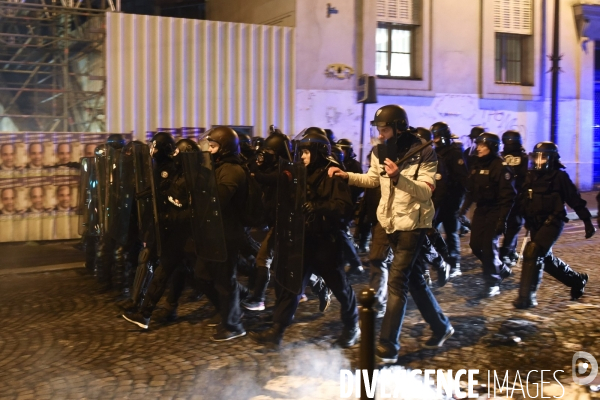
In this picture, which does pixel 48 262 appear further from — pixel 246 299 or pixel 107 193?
pixel 246 299

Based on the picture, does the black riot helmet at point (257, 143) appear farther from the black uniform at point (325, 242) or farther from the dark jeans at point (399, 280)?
the dark jeans at point (399, 280)

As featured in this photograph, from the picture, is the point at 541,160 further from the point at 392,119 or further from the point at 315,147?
the point at 315,147

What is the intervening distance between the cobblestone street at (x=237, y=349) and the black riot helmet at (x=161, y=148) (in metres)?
1.57

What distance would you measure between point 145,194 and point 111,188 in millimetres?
951

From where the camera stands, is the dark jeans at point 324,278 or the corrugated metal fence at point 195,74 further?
the corrugated metal fence at point 195,74

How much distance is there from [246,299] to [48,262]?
4.23 meters

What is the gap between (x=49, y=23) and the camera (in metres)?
13.8

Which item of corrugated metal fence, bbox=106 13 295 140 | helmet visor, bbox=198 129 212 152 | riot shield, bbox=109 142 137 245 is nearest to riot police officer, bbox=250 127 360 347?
helmet visor, bbox=198 129 212 152

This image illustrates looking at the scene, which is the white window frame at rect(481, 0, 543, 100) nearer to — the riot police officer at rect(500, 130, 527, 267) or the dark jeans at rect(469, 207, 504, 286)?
the riot police officer at rect(500, 130, 527, 267)

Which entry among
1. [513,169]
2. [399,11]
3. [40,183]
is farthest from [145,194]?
[399,11]

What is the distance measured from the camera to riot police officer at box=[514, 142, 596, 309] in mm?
7133

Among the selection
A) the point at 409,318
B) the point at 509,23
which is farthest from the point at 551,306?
the point at 509,23

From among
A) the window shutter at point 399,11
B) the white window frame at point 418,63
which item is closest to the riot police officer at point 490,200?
the white window frame at point 418,63

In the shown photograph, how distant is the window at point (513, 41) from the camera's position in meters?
18.0
